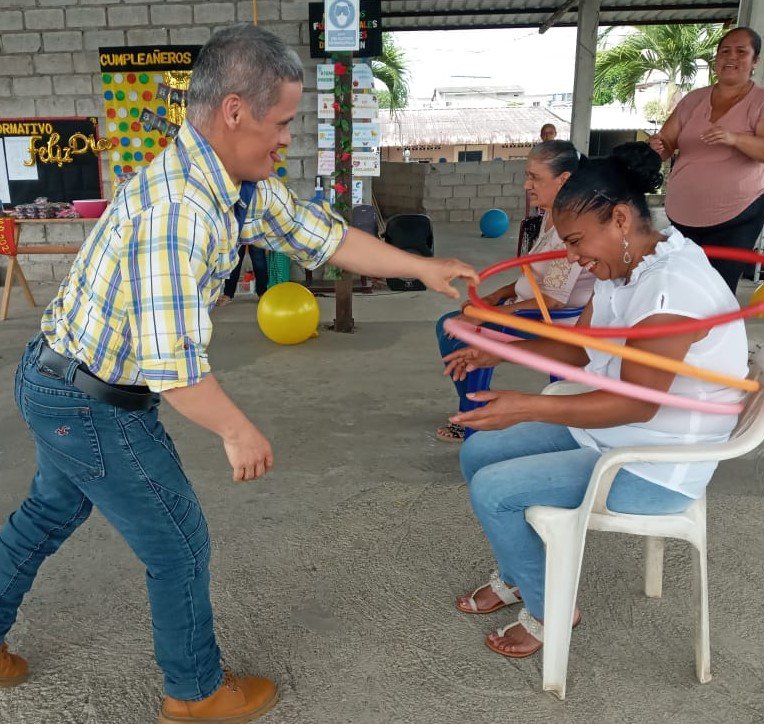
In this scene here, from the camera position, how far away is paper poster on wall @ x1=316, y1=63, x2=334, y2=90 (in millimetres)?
6715

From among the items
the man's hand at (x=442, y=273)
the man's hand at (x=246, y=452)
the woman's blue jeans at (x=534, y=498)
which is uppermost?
the man's hand at (x=442, y=273)

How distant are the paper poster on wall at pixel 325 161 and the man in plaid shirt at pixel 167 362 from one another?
538 cm

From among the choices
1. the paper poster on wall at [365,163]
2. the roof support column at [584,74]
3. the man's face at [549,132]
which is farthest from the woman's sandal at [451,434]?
the roof support column at [584,74]

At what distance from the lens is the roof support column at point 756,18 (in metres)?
6.47

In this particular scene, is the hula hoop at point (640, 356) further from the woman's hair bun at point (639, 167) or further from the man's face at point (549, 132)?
the man's face at point (549, 132)

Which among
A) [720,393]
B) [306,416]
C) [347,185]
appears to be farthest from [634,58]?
Answer: [720,393]

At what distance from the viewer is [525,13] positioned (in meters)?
12.3

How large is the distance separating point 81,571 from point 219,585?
0.52 meters

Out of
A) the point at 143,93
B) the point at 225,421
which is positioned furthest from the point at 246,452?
the point at 143,93

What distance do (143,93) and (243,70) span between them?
6.38 metres

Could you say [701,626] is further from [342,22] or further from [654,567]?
[342,22]

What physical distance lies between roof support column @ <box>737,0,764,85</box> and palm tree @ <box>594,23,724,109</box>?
12.0 meters

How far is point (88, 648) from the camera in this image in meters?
2.04

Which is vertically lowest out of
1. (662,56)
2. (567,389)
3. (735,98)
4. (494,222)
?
(494,222)
